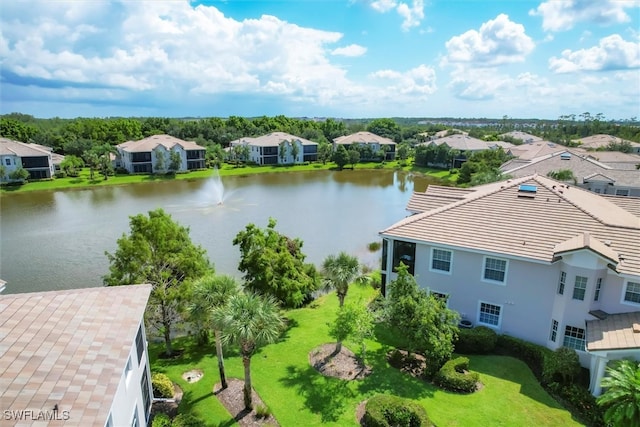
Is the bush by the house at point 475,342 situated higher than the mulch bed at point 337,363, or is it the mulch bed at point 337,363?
the bush by the house at point 475,342

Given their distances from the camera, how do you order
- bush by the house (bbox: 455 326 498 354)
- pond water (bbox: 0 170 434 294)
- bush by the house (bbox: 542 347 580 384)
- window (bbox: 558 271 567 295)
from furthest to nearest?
pond water (bbox: 0 170 434 294), bush by the house (bbox: 455 326 498 354), window (bbox: 558 271 567 295), bush by the house (bbox: 542 347 580 384)

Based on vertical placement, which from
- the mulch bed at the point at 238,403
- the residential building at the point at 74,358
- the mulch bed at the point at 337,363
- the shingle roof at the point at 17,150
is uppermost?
the shingle roof at the point at 17,150

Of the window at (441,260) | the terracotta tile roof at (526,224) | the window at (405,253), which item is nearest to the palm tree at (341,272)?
the window at (405,253)

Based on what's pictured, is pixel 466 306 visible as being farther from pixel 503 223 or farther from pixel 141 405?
pixel 141 405

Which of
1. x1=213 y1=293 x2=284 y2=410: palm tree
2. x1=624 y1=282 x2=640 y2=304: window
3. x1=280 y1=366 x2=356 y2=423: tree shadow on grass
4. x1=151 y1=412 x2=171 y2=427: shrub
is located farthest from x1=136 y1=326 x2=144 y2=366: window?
x1=624 y1=282 x2=640 y2=304: window

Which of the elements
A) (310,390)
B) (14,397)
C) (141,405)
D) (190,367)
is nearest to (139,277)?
(190,367)

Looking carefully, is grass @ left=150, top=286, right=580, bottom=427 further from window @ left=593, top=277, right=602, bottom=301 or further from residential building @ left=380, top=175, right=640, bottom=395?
window @ left=593, top=277, right=602, bottom=301

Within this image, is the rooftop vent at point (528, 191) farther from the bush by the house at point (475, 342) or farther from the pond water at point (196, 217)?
the pond water at point (196, 217)
